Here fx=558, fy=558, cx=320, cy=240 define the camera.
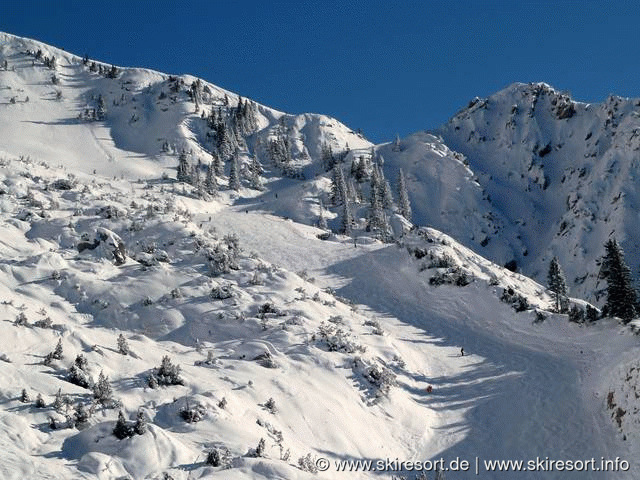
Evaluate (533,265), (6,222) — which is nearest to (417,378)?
(6,222)

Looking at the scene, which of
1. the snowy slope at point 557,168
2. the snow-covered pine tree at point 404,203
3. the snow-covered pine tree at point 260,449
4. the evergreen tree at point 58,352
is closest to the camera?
the snow-covered pine tree at point 260,449

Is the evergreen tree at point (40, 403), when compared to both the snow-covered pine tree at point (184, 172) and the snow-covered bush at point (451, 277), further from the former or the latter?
the snow-covered pine tree at point (184, 172)

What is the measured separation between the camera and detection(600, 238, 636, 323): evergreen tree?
113 feet

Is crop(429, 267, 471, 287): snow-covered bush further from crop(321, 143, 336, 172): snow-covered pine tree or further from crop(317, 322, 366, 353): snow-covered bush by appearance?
crop(321, 143, 336, 172): snow-covered pine tree

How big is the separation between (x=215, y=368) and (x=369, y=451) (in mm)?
6716

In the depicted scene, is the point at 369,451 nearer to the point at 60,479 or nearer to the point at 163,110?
the point at 60,479

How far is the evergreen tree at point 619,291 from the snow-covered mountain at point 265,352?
61.7 inches

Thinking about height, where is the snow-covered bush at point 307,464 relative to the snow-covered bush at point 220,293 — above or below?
below

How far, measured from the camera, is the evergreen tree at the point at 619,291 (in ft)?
113

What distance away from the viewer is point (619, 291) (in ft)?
115

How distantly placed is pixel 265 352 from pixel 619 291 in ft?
78.3

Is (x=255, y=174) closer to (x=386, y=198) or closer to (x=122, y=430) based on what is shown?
(x=386, y=198)

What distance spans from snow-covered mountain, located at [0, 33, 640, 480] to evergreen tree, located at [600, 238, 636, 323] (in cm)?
157

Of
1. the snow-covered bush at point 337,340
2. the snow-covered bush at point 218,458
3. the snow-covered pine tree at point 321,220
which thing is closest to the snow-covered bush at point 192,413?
the snow-covered bush at point 218,458
